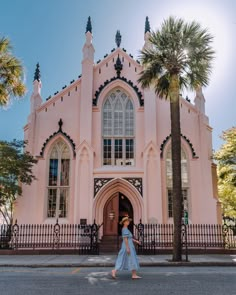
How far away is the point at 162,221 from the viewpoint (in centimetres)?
2017

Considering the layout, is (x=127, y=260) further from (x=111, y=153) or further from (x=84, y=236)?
(x=111, y=153)

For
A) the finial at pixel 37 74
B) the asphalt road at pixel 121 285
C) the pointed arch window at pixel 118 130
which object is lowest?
the asphalt road at pixel 121 285

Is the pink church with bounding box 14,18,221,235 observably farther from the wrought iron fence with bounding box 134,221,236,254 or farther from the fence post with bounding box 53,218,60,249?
the fence post with bounding box 53,218,60,249

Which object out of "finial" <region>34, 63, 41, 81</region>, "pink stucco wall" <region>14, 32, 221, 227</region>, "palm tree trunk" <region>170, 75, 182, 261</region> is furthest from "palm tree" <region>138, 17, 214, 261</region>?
"finial" <region>34, 63, 41, 81</region>

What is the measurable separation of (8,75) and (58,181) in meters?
7.36

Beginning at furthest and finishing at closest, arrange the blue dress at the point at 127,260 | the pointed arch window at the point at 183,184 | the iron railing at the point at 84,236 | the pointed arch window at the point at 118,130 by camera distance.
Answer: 1. the pointed arch window at the point at 118,130
2. the pointed arch window at the point at 183,184
3. the iron railing at the point at 84,236
4. the blue dress at the point at 127,260

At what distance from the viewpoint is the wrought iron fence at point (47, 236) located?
18875 millimetres

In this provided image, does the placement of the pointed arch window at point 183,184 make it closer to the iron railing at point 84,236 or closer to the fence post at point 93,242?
the iron railing at point 84,236

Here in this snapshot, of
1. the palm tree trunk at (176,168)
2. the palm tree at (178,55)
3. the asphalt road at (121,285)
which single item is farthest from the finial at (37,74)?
the asphalt road at (121,285)

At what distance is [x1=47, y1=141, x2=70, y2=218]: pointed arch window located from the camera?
68.7 ft

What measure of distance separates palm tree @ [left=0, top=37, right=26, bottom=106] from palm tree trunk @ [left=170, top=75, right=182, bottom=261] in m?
8.00

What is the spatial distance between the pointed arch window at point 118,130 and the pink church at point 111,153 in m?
0.07

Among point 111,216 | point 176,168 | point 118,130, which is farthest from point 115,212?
point 176,168

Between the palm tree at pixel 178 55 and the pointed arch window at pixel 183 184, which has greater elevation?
the palm tree at pixel 178 55
